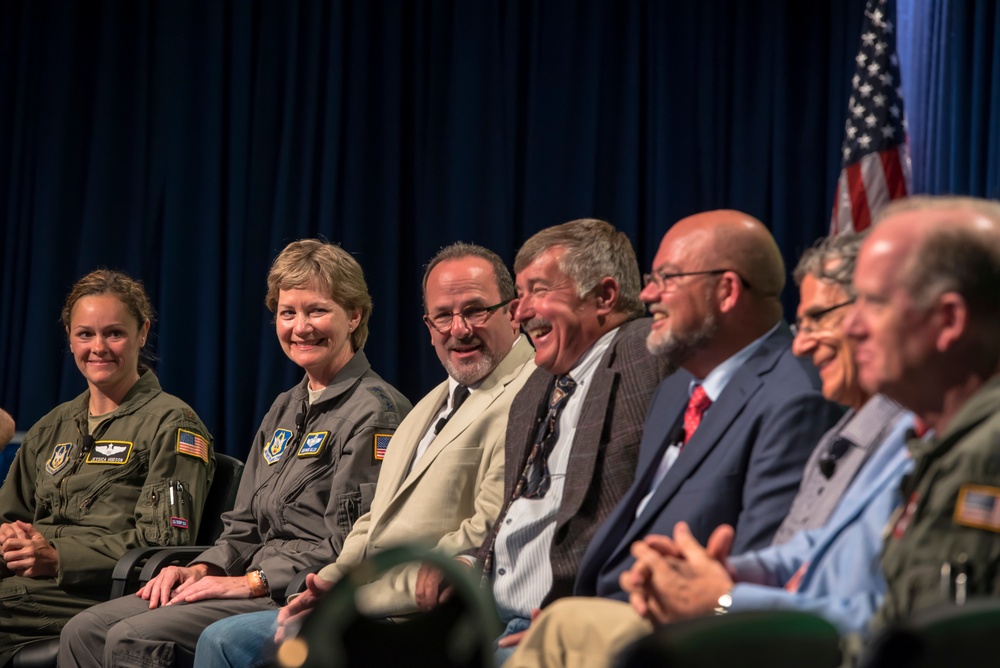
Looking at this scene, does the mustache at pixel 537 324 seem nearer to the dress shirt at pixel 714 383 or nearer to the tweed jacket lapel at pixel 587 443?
the tweed jacket lapel at pixel 587 443

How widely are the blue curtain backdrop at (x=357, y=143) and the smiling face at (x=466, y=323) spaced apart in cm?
168

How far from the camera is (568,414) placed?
316 centimetres

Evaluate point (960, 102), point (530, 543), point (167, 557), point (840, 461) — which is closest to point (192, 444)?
point (167, 557)

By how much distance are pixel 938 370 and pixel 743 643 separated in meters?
0.66

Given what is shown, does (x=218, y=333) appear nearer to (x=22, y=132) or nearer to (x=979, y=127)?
(x=22, y=132)

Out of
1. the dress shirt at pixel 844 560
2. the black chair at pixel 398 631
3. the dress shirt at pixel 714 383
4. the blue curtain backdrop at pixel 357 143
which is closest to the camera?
the black chair at pixel 398 631

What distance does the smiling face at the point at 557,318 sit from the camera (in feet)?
10.6

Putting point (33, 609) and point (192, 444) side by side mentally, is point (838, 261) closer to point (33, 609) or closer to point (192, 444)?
point (192, 444)

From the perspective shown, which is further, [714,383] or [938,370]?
[714,383]

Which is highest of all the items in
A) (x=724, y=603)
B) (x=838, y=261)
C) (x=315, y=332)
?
(x=838, y=261)

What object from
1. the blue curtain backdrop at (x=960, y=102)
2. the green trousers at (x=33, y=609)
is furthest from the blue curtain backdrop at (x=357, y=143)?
the green trousers at (x=33, y=609)

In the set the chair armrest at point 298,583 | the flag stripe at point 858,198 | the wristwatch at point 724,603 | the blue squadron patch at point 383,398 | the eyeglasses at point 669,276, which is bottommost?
the chair armrest at point 298,583

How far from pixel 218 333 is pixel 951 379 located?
4480 mm

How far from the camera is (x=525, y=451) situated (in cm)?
317
